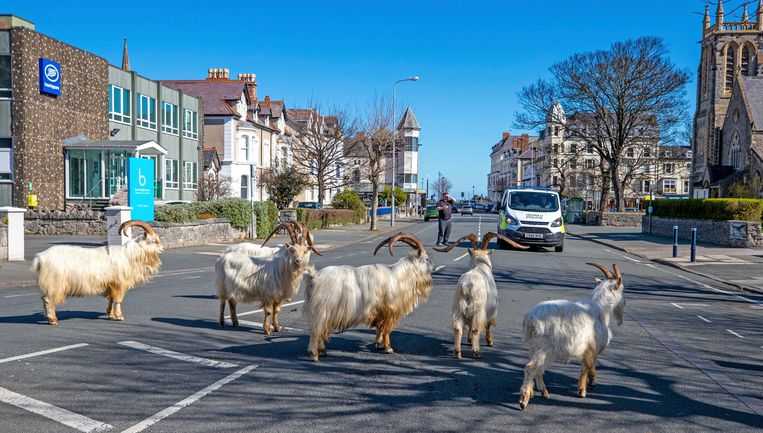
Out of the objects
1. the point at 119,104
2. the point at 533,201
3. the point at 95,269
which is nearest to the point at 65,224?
the point at 119,104

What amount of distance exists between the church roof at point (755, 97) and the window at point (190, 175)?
49550mm

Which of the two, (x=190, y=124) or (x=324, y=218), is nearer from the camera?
(x=324, y=218)

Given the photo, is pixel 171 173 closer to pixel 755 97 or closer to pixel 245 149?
pixel 245 149

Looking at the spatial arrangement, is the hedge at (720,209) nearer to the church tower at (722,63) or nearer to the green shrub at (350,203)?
the green shrub at (350,203)

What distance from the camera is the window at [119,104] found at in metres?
38.8

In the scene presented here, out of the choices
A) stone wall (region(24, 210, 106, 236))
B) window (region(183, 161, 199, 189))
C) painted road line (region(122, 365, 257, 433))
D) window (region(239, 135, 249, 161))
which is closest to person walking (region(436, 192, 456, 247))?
stone wall (region(24, 210, 106, 236))

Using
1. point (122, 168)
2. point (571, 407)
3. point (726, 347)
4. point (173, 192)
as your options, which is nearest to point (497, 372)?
point (571, 407)

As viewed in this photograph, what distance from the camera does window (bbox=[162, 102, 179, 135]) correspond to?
146ft

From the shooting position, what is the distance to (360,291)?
25.8 feet

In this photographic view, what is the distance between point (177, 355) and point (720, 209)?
29.1 m

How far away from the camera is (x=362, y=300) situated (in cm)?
784

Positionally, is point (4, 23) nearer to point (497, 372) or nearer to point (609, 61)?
point (497, 372)

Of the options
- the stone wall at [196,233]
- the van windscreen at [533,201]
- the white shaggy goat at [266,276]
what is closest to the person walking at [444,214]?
the van windscreen at [533,201]

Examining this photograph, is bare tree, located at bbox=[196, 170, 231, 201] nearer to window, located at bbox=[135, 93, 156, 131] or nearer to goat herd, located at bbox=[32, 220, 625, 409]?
window, located at bbox=[135, 93, 156, 131]
